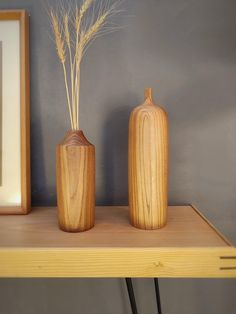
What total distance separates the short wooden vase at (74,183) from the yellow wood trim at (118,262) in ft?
0.31

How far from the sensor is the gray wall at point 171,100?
0.76 metres

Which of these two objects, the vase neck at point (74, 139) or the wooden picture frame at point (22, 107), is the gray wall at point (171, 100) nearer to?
the wooden picture frame at point (22, 107)

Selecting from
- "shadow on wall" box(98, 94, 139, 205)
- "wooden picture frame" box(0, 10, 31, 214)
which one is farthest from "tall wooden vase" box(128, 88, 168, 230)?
"wooden picture frame" box(0, 10, 31, 214)

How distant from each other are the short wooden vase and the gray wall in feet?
0.66

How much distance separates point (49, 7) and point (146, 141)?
20.4 inches

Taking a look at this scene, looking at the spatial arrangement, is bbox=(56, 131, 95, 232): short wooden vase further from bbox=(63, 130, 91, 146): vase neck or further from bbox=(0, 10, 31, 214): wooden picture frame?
bbox=(0, 10, 31, 214): wooden picture frame

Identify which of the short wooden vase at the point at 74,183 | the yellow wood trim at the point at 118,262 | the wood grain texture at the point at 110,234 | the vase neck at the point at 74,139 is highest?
the vase neck at the point at 74,139

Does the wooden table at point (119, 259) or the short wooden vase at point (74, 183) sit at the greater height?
the short wooden vase at point (74, 183)

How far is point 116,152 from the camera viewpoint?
78 cm

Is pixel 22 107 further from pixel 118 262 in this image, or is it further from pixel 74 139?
pixel 118 262

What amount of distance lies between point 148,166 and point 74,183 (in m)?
0.17

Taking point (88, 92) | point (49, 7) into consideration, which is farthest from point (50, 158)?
point (49, 7)

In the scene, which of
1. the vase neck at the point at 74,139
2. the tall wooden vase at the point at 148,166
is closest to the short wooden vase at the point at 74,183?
the vase neck at the point at 74,139
